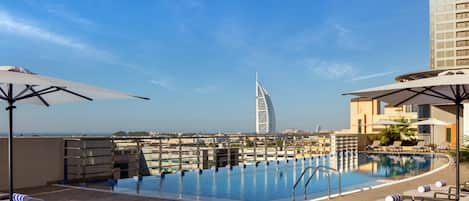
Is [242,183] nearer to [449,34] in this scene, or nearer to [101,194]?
[101,194]

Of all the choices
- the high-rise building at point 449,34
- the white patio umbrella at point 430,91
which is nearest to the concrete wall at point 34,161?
the white patio umbrella at point 430,91

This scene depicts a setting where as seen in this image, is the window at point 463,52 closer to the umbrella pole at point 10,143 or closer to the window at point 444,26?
the window at point 444,26

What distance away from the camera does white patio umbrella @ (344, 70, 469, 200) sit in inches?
203

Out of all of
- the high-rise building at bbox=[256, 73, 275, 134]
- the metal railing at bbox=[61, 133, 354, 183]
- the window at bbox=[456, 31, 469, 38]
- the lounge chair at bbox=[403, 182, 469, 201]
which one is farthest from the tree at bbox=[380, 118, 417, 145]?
the high-rise building at bbox=[256, 73, 275, 134]

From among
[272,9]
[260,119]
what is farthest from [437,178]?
[260,119]

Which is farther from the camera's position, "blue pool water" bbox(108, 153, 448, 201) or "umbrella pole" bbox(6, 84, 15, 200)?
"blue pool water" bbox(108, 153, 448, 201)

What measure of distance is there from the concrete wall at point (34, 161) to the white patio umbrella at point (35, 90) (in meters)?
1.97

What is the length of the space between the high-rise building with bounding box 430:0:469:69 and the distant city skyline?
3485cm

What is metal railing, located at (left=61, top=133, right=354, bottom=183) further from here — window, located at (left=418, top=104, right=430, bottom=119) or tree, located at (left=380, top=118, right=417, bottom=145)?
window, located at (left=418, top=104, right=430, bottom=119)

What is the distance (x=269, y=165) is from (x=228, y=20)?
14.5m

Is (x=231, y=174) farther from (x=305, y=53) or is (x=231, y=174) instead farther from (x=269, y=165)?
(x=305, y=53)

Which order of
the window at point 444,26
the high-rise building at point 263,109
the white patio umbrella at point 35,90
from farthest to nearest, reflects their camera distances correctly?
the high-rise building at point 263,109 → the window at point 444,26 → the white patio umbrella at point 35,90

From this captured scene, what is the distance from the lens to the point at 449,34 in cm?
6812

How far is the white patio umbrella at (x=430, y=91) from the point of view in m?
5.15
